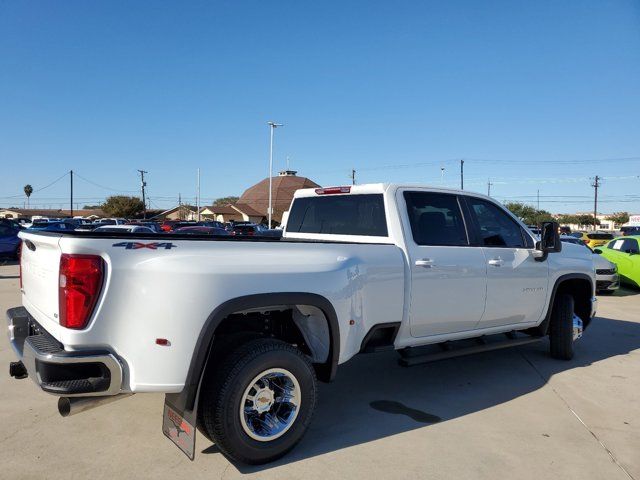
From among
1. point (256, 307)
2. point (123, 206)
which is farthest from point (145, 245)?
point (123, 206)

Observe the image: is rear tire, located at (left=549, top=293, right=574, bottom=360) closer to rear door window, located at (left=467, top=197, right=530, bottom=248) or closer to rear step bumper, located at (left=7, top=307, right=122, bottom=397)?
rear door window, located at (left=467, top=197, right=530, bottom=248)

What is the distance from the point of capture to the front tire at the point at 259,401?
3043 mm

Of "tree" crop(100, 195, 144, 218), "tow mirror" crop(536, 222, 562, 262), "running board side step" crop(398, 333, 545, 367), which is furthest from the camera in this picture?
"tree" crop(100, 195, 144, 218)

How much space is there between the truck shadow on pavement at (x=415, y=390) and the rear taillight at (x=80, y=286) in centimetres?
143

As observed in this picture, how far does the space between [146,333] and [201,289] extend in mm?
386

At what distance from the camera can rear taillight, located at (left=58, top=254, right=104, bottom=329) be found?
271cm

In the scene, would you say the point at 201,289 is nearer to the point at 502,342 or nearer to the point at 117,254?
the point at 117,254

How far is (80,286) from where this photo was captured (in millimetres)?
2713

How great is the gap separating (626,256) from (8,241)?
19043 millimetres

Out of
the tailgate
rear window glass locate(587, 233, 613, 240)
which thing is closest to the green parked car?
rear window glass locate(587, 233, 613, 240)

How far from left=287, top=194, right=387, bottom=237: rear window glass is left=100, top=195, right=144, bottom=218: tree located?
7693 centimetres

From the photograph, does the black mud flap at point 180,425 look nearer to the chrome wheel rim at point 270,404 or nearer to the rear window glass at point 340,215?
the chrome wheel rim at point 270,404

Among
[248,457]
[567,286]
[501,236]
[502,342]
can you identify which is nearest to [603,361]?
[567,286]

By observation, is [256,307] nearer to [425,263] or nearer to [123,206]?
[425,263]
